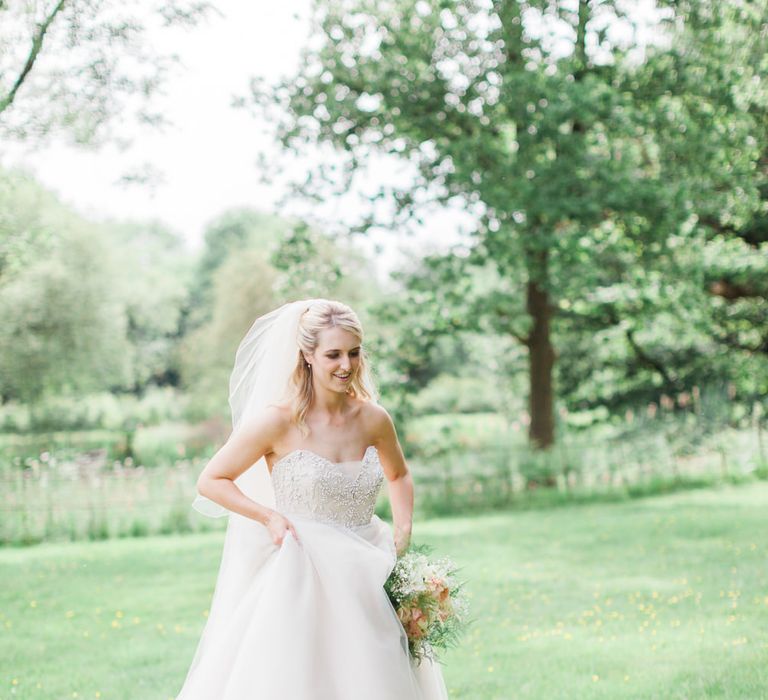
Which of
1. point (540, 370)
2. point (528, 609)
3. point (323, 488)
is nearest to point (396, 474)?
point (323, 488)

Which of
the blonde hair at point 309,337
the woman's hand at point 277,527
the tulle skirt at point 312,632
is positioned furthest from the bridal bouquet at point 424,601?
the blonde hair at point 309,337

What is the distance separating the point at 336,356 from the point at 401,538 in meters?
0.98

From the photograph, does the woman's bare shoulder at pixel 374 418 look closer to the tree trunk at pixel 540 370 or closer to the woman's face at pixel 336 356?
the woman's face at pixel 336 356

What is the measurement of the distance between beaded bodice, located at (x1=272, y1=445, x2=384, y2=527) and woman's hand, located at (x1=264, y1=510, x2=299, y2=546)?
14cm

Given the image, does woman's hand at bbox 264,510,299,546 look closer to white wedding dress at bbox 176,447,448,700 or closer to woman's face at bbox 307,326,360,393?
white wedding dress at bbox 176,447,448,700

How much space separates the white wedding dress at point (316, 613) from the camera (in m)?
4.20

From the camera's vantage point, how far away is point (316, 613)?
4.34m

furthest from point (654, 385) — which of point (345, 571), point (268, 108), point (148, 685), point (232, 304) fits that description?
point (345, 571)

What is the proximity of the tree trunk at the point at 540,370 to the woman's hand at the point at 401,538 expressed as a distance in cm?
1515

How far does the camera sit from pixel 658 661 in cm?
723

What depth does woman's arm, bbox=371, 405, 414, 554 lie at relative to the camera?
4.78 metres

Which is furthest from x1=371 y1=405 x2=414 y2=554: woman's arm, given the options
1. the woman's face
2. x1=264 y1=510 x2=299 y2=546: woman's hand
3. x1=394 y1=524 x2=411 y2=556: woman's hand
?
x1=264 y1=510 x2=299 y2=546: woman's hand

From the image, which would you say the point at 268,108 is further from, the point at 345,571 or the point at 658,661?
the point at 345,571

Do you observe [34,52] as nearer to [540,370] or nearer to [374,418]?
[540,370]
